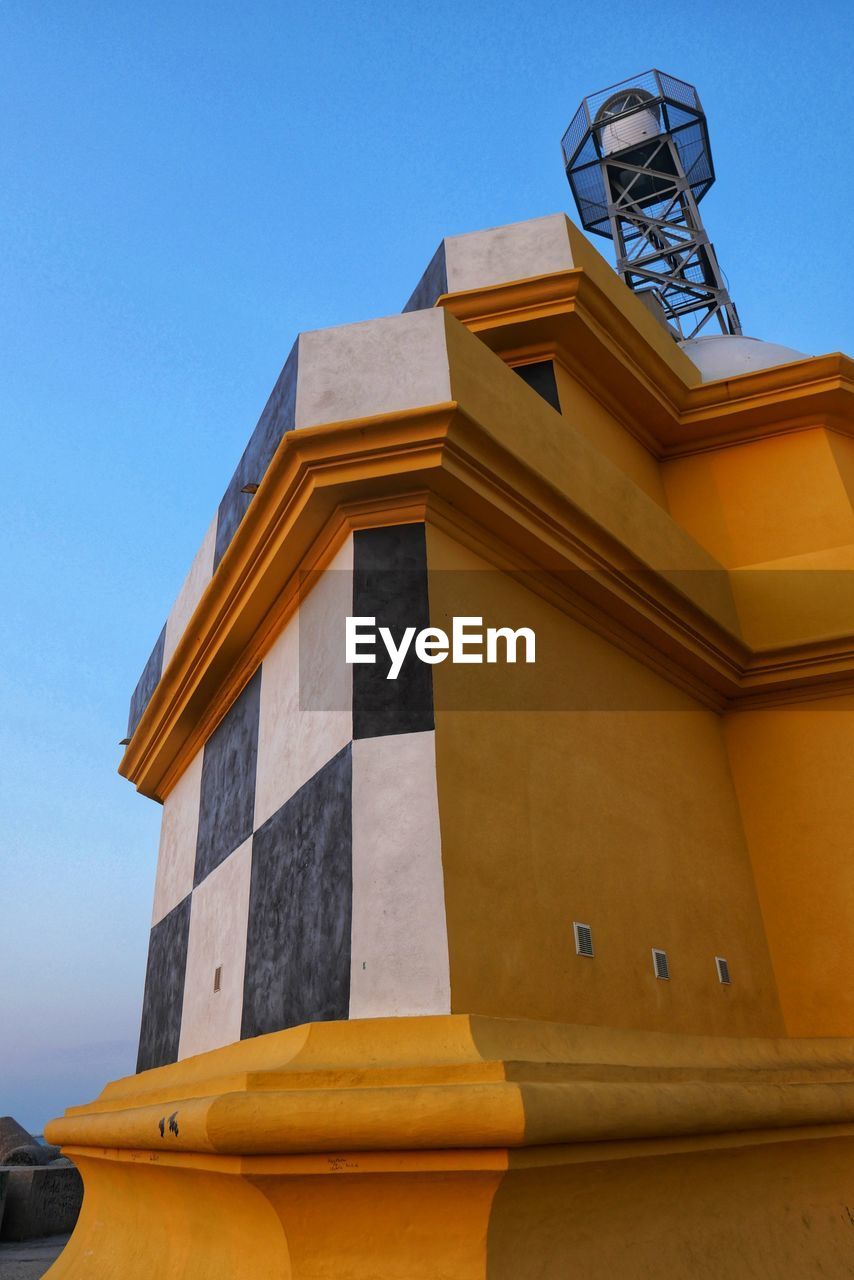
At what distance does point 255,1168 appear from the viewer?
110 inches

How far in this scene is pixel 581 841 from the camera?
409cm

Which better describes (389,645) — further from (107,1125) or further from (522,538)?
(107,1125)

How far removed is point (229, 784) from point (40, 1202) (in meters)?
4.93

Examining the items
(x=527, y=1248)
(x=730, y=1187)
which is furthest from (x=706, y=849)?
(x=527, y=1248)

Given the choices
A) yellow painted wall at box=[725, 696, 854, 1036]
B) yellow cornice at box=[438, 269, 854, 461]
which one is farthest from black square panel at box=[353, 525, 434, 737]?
yellow painted wall at box=[725, 696, 854, 1036]

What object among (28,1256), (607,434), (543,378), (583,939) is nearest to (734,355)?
(607,434)

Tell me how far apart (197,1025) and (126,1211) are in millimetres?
870

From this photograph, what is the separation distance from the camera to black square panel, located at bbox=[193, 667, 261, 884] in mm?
4941

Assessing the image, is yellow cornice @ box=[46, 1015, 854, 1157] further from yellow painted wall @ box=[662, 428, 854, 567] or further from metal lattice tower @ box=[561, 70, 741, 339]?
metal lattice tower @ box=[561, 70, 741, 339]

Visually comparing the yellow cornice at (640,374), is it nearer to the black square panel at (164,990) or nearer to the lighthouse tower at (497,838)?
the lighthouse tower at (497,838)

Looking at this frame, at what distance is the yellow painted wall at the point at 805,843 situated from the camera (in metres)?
5.26

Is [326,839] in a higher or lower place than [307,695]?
lower

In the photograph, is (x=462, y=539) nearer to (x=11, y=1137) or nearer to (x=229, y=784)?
(x=229, y=784)

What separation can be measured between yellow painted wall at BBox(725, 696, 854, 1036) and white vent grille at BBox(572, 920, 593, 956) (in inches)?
83.8
